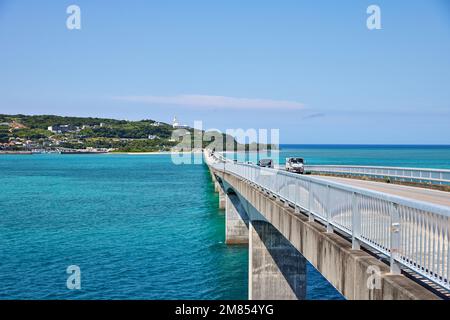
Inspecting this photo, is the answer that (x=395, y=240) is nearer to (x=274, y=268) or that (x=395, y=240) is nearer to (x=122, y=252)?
(x=274, y=268)

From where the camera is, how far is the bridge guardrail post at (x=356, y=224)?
28.4 ft

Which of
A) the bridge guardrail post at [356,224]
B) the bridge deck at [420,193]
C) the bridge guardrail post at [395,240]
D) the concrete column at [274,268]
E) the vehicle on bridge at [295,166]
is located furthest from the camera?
the vehicle on bridge at [295,166]

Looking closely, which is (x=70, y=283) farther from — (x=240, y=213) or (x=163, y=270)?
(x=240, y=213)

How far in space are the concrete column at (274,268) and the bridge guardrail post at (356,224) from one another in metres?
13.1

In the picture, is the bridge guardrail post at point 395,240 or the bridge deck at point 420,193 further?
the bridge deck at point 420,193

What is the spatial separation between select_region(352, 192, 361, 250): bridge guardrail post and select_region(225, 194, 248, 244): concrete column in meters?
28.1

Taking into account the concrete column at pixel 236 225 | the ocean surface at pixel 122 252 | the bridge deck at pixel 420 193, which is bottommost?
the ocean surface at pixel 122 252

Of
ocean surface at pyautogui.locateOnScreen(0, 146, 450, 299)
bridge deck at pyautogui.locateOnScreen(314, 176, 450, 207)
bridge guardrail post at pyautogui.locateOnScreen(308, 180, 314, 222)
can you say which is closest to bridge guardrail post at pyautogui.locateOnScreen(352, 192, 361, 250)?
bridge guardrail post at pyautogui.locateOnScreen(308, 180, 314, 222)

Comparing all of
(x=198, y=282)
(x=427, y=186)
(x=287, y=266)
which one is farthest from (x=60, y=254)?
(x=427, y=186)

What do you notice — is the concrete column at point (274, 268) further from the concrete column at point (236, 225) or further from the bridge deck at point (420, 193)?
the concrete column at point (236, 225)

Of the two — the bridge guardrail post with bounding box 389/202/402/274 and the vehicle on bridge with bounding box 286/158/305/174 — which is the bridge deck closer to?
the bridge guardrail post with bounding box 389/202/402/274


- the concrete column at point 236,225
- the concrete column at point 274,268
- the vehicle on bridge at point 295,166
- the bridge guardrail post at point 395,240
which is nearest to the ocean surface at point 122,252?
the concrete column at point 236,225

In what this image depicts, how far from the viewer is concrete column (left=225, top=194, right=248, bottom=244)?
37469 millimetres
